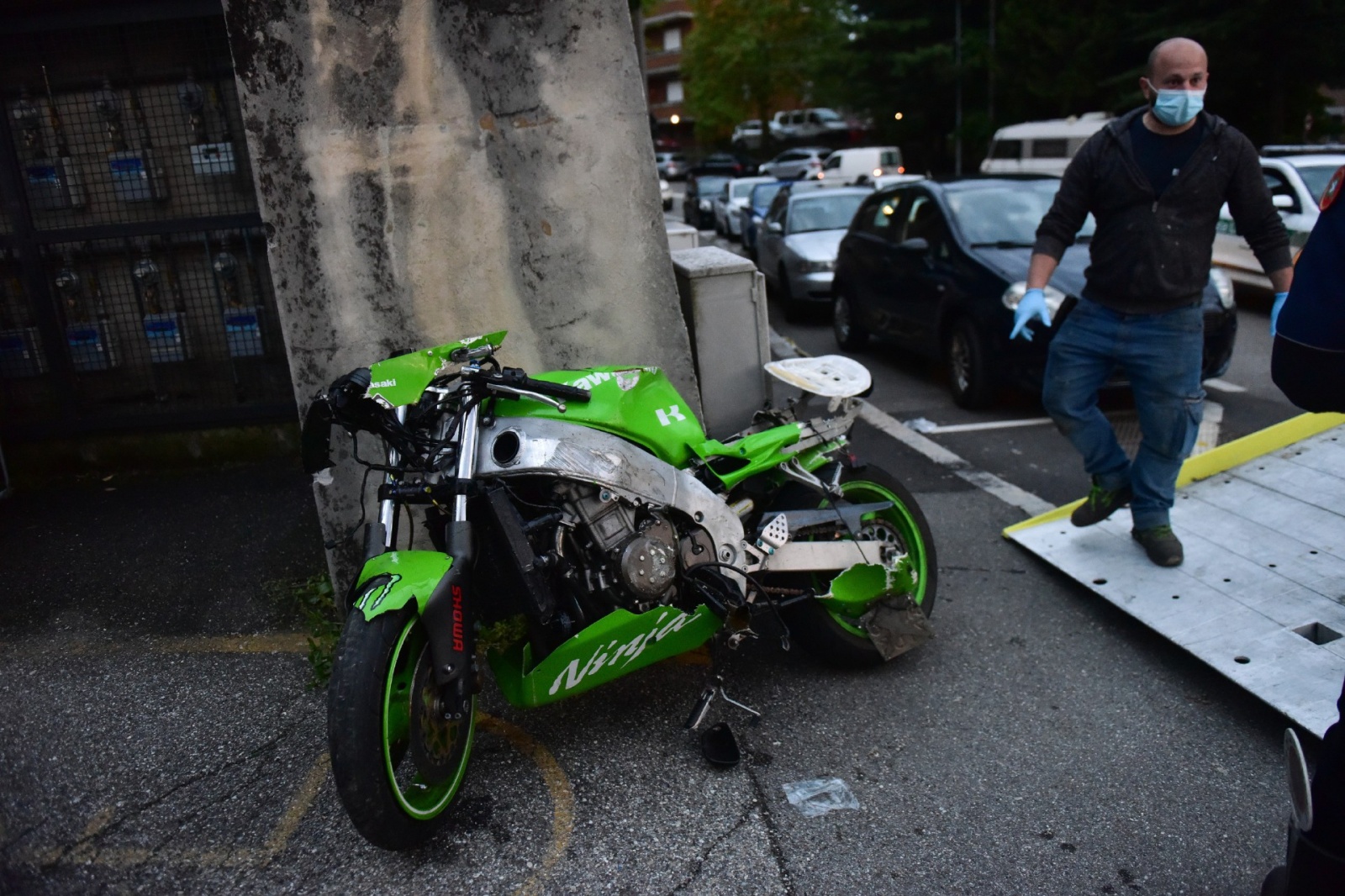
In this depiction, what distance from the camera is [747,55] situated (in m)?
49.1

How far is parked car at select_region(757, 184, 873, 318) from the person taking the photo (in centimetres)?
1192

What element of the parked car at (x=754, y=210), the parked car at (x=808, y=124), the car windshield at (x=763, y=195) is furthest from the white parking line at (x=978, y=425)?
the parked car at (x=808, y=124)

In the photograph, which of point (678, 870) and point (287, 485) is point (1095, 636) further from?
point (287, 485)

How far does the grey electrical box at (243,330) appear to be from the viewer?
6.48 metres

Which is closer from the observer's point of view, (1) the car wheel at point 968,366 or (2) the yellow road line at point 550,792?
(2) the yellow road line at point 550,792

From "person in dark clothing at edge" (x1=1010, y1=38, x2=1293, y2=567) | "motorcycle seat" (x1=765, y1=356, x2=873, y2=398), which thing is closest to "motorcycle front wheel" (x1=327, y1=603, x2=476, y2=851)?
"motorcycle seat" (x1=765, y1=356, x2=873, y2=398)

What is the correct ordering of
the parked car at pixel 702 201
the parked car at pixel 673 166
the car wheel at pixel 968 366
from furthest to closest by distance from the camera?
the parked car at pixel 673 166
the parked car at pixel 702 201
the car wheel at pixel 968 366

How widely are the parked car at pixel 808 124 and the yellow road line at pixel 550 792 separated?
48342 millimetres

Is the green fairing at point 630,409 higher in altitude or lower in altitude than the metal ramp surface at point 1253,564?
higher

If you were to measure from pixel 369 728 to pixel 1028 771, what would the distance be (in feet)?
6.83

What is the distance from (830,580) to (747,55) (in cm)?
4911

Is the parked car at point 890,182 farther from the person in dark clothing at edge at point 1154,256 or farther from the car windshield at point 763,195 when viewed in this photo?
the person in dark clothing at edge at point 1154,256

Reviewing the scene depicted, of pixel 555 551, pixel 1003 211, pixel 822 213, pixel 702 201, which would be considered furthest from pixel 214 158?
pixel 702 201

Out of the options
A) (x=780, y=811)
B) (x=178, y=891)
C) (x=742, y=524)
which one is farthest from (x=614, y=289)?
(x=178, y=891)
